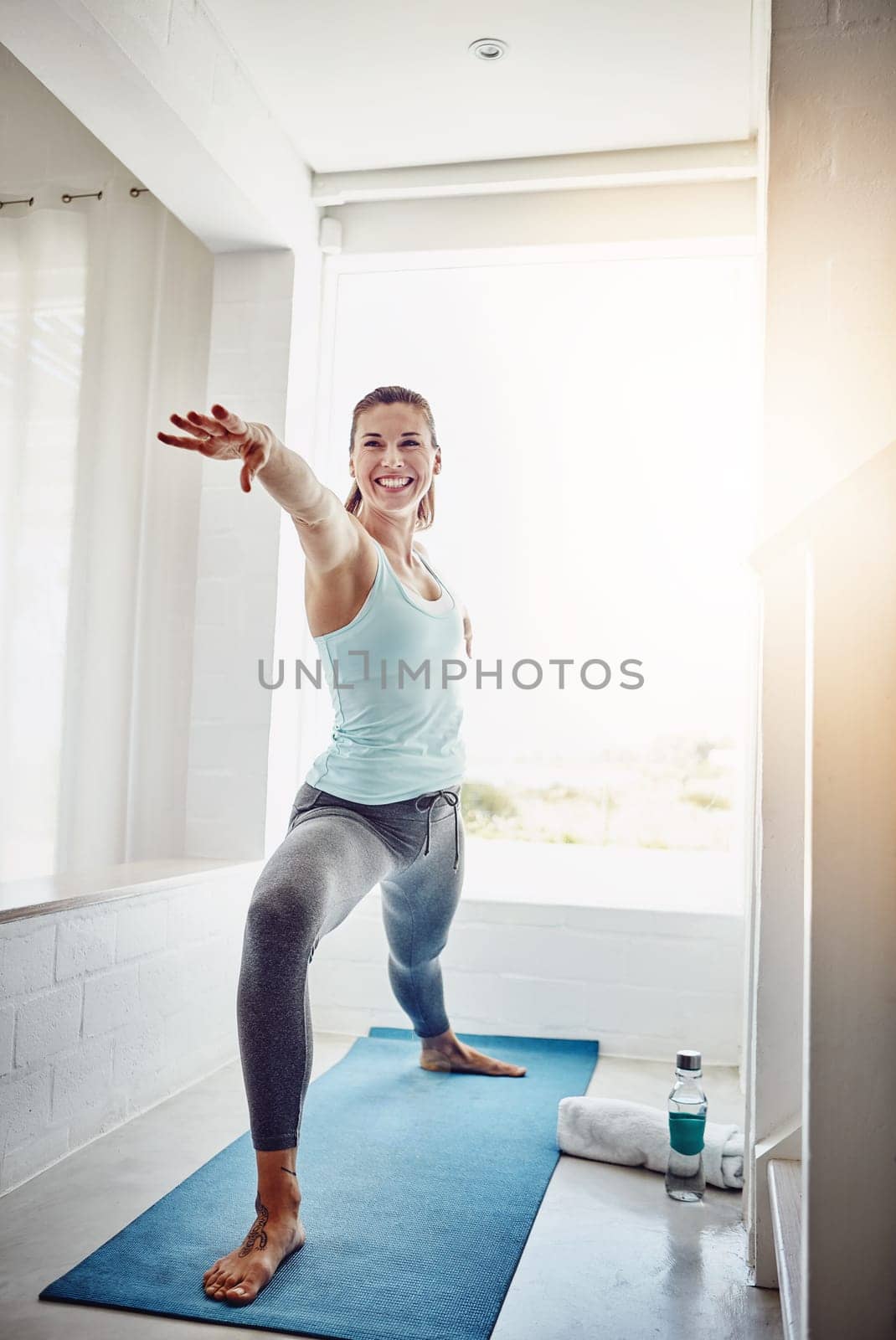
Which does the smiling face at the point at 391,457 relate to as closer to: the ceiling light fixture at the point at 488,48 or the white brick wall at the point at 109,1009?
the ceiling light fixture at the point at 488,48

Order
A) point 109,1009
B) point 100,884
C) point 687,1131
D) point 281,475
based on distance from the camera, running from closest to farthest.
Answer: point 281,475
point 687,1131
point 109,1009
point 100,884

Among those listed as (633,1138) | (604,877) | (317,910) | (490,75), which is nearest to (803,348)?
(317,910)

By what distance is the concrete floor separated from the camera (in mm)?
1536

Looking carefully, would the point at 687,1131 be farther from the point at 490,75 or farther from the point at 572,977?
the point at 490,75

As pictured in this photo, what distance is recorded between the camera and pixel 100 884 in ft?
7.98

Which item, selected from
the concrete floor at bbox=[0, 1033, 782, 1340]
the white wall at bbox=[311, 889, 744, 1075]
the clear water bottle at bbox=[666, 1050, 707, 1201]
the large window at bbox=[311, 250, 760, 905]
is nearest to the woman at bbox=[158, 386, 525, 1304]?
the concrete floor at bbox=[0, 1033, 782, 1340]

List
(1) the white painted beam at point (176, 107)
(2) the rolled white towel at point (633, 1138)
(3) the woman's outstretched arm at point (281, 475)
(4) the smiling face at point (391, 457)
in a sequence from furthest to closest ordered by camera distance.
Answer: (4) the smiling face at point (391, 457), (1) the white painted beam at point (176, 107), (2) the rolled white towel at point (633, 1138), (3) the woman's outstretched arm at point (281, 475)

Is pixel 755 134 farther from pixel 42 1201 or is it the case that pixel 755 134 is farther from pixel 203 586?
pixel 42 1201

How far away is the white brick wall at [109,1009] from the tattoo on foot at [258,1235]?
57cm

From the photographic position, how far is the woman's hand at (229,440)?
1.62 m

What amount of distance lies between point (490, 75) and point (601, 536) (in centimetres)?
131

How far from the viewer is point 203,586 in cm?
326

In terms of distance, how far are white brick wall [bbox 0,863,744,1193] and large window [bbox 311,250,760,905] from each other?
26 centimetres

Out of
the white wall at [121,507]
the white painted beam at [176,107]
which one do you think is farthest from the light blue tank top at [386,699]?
the white painted beam at [176,107]
